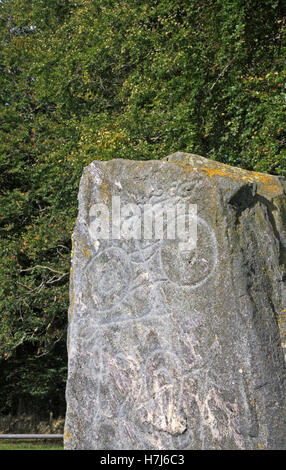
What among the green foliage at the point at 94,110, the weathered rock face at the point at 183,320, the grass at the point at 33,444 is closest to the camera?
the weathered rock face at the point at 183,320

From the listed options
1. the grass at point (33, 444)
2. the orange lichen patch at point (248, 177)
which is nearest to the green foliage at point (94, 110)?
the grass at point (33, 444)

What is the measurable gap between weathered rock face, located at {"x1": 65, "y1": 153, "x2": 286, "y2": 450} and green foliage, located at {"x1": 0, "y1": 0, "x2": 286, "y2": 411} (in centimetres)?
517

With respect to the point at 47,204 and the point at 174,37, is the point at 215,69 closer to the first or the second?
the point at 174,37

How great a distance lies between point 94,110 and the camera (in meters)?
12.2

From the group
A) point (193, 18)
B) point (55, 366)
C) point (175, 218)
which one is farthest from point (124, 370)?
point (55, 366)

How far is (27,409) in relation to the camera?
13695 millimetres

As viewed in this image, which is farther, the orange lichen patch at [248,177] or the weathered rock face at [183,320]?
the orange lichen patch at [248,177]

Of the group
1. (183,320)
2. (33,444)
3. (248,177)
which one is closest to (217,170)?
(248,177)

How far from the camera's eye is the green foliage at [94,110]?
380 inches

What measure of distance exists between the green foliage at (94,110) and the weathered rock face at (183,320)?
517cm

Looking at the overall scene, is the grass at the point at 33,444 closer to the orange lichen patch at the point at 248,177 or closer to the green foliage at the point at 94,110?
the green foliage at the point at 94,110

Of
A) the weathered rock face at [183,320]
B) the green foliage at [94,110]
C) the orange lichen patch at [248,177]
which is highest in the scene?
the green foliage at [94,110]

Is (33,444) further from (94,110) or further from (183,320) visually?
(183,320)

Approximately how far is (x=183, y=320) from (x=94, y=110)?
9.42 m
